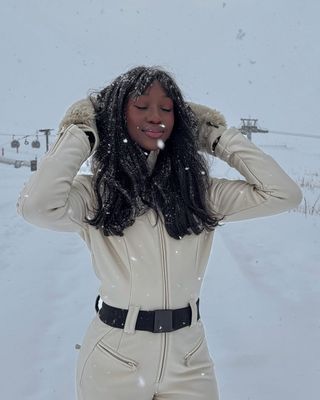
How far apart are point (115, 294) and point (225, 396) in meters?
1.51

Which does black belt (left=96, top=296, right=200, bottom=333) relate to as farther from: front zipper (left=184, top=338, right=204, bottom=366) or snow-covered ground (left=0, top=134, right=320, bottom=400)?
snow-covered ground (left=0, top=134, right=320, bottom=400)

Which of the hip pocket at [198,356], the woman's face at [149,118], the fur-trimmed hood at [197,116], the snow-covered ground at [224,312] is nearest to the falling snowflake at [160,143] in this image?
the woman's face at [149,118]

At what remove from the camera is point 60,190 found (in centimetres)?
167

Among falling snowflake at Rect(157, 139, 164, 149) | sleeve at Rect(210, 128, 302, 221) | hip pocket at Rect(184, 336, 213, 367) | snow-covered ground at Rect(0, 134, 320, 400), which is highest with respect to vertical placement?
falling snowflake at Rect(157, 139, 164, 149)

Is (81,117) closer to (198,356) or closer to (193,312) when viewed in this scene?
(193,312)

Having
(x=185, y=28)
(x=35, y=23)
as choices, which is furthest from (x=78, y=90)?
(x=185, y=28)

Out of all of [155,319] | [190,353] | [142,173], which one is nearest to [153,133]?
[142,173]

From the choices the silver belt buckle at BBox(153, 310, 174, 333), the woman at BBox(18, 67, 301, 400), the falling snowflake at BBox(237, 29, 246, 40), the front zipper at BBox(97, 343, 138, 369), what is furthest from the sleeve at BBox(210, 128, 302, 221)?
the falling snowflake at BBox(237, 29, 246, 40)

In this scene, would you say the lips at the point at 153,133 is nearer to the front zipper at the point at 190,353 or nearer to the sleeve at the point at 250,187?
the sleeve at the point at 250,187

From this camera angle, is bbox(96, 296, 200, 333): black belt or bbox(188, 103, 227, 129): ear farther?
bbox(188, 103, 227, 129): ear

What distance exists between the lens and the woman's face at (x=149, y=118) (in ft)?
6.02

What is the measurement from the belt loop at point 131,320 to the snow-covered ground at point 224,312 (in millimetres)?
991

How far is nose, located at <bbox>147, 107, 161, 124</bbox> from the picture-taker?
183 centimetres

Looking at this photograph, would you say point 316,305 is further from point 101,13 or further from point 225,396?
point 101,13
